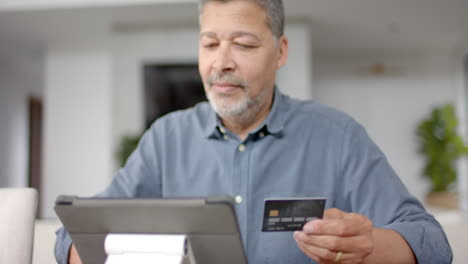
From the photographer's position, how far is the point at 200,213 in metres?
0.69

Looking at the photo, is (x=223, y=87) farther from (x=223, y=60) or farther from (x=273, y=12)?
(x=273, y=12)

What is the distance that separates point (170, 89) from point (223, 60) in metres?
4.98

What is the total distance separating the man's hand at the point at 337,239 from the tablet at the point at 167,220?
0.41ft

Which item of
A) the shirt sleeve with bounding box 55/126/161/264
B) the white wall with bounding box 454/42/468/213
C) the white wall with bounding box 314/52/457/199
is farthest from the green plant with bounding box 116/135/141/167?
the white wall with bounding box 454/42/468/213

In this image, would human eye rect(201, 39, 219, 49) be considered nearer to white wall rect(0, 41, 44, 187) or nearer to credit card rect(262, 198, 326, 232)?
credit card rect(262, 198, 326, 232)

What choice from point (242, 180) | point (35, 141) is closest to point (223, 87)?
point (242, 180)

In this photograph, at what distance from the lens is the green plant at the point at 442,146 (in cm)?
710

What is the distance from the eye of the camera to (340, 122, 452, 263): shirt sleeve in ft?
3.25

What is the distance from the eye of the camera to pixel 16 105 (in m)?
8.85

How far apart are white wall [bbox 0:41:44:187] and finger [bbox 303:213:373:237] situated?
7488 millimetres

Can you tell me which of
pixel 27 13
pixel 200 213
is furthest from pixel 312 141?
pixel 27 13

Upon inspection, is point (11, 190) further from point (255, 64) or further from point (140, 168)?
point (255, 64)

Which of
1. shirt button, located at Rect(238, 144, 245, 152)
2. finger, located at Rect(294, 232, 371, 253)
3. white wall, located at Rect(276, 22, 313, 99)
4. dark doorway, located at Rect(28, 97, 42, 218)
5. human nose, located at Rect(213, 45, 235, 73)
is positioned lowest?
dark doorway, located at Rect(28, 97, 42, 218)

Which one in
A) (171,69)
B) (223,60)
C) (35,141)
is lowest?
(35,141)
